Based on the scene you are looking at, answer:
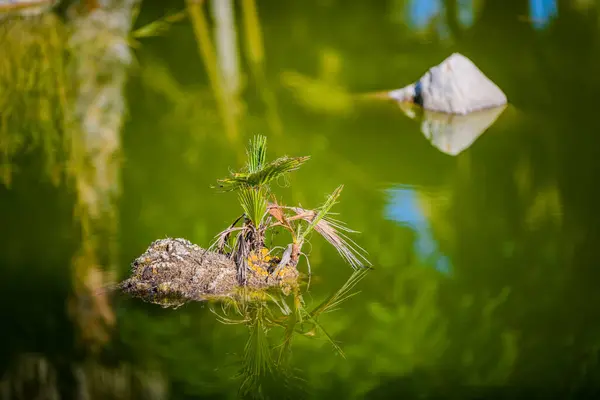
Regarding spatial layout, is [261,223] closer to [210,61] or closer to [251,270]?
[251,270]

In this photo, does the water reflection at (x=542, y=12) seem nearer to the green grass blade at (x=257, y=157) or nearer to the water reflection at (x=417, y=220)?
the water reflection at (x=417, y=220)

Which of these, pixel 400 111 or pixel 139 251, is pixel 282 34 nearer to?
pixel 400 111

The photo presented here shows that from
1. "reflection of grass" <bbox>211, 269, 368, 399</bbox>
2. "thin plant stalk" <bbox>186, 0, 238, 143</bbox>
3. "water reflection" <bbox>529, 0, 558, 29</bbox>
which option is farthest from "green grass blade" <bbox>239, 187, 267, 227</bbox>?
"water reflection" <bbox>529, 0, 558, 29</bbox>

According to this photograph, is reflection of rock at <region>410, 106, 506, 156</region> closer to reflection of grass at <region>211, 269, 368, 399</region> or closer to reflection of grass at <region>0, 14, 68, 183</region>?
reflection of grass at <region>211, 269, 368, 399</region>

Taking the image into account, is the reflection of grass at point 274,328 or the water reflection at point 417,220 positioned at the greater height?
the water reflection at point 417,220

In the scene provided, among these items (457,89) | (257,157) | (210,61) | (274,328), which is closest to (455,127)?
(457,89)

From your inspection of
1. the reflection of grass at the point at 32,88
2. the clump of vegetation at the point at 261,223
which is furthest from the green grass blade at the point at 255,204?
the reflection of grass at the point at 32,88

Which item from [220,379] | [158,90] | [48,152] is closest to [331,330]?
[220,379]
